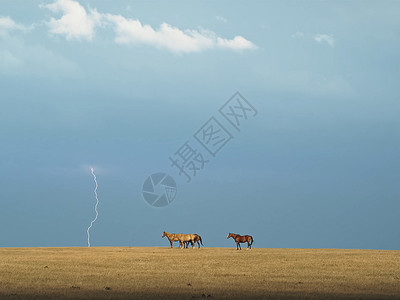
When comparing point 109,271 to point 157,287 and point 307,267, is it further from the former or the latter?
point 307,267

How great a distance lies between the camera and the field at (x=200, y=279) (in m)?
23.7

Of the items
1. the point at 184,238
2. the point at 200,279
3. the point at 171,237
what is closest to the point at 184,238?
the point at 184,238

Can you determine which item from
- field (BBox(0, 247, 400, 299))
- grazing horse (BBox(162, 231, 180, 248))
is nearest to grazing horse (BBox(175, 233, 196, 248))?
grazing horse (BBox(162, 231, 180, 248))

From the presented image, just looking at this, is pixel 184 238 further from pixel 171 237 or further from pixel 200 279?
pixel 200 279

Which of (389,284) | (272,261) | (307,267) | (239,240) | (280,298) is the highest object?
(239,240)

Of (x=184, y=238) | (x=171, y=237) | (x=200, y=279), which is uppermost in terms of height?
(x=171, y=237)

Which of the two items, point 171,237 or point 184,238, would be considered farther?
point 171,237

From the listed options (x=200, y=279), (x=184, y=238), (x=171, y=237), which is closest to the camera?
(x=200, y=279)

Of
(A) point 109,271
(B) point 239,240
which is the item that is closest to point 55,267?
(A) point 109,271

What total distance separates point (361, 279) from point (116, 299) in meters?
14.1

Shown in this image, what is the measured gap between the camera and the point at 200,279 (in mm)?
29781

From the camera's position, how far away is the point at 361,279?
99.6 ft

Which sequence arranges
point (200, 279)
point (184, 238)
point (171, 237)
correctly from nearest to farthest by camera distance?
point (200, 279) → point (184, 238) → point (171, 237)

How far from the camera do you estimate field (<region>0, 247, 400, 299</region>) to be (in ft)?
77.8
